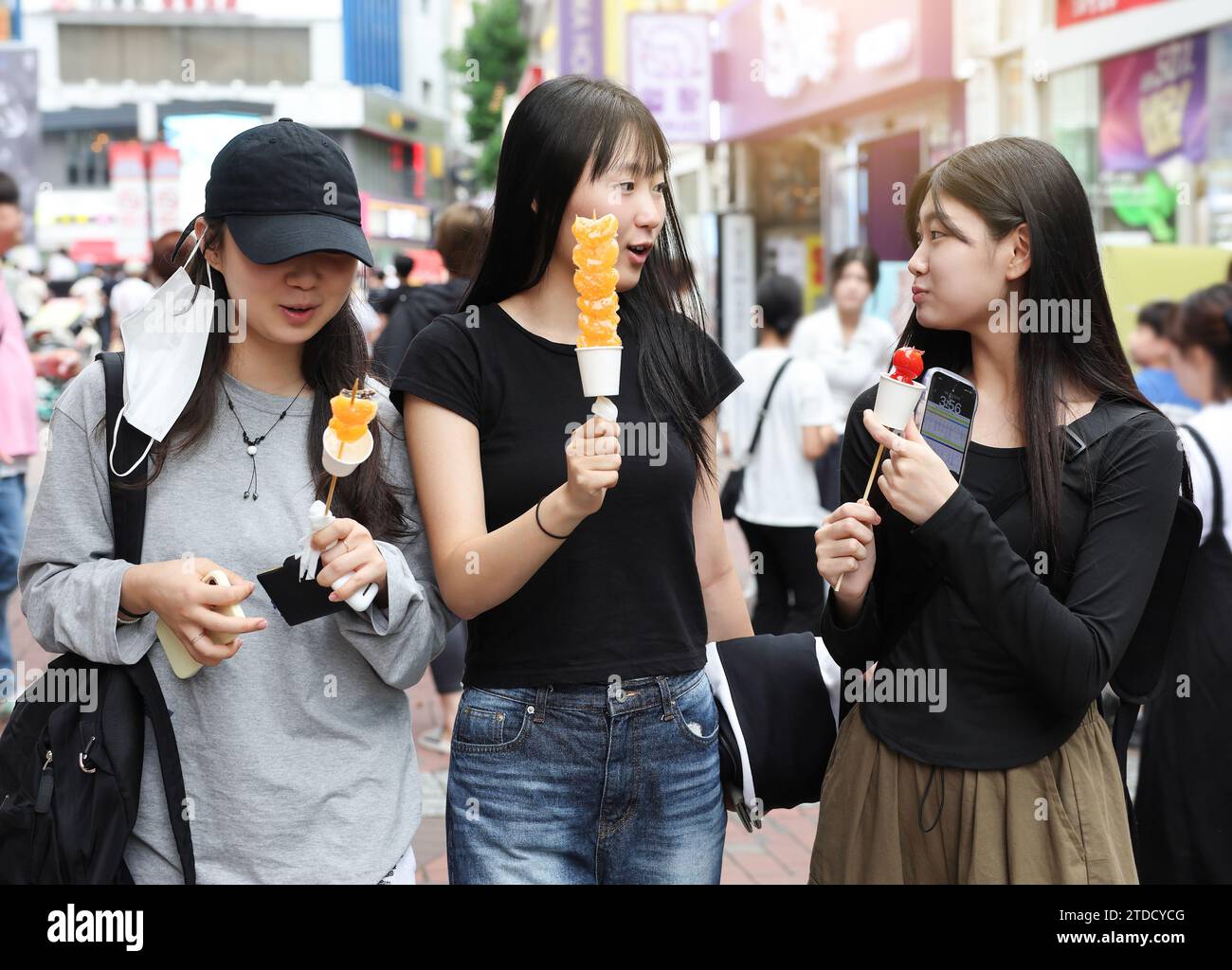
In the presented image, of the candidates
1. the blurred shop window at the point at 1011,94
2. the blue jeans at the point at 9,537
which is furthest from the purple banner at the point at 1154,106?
the blue jeans at the point at 9,537

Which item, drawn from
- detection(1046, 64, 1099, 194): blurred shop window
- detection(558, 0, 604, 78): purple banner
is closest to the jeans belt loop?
detection(1046, 64, 1099, 194): blurred shop window

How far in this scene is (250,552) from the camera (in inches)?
82.9

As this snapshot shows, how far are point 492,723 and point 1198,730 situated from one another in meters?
2.35

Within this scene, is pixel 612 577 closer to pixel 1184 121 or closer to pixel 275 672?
pixel 275 672

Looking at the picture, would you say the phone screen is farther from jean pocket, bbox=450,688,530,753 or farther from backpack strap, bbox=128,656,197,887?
backpack strap, bbox=128,656,197,887

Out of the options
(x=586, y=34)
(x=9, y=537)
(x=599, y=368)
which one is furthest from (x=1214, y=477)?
(x=586, y=34)

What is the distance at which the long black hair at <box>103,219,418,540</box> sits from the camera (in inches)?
83.9

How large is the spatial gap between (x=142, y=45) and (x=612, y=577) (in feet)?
225

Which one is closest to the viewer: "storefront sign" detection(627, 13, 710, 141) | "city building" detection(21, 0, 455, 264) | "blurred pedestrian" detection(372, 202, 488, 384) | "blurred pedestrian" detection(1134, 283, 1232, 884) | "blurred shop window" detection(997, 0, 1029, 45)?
"blurred pedestrian" detection(1134, 283, 1232, 884)

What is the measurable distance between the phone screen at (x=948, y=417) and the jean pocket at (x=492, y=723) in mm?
810

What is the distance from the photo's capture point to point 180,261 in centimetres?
238

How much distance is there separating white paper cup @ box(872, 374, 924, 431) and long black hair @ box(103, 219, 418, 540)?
31.3 inches

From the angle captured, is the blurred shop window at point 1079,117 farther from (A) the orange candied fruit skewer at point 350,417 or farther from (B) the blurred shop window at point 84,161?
(B) the blurred shop window at point 84,161
